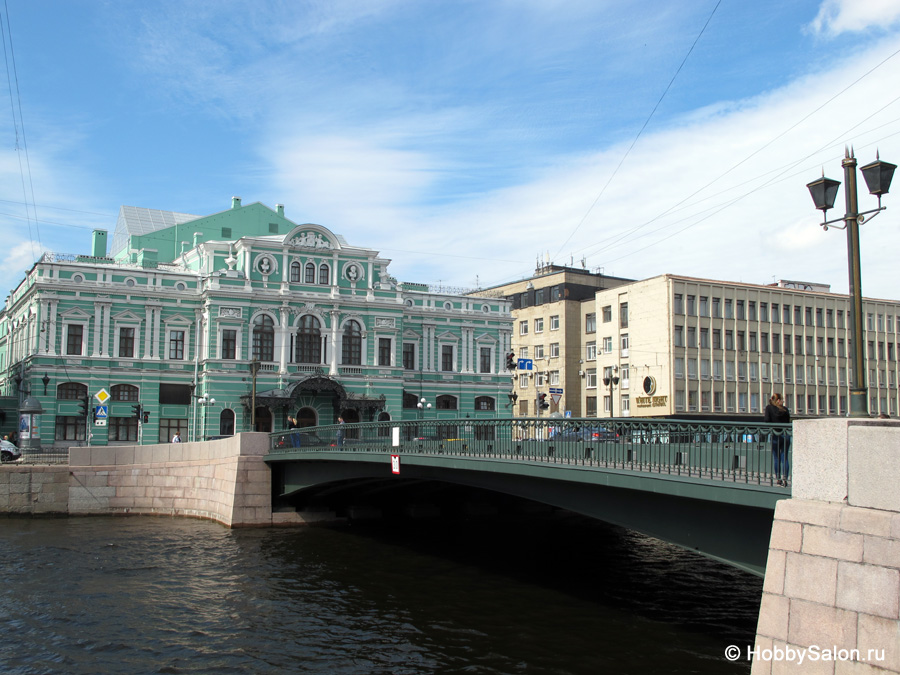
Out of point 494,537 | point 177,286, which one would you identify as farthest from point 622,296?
point 494,537

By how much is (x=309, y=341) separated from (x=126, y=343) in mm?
10587

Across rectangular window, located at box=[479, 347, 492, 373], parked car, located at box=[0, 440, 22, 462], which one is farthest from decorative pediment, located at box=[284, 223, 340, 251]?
parked car, located at box=[0, 440, 22, 462]

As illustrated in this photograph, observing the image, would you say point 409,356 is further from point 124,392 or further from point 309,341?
point 124,392

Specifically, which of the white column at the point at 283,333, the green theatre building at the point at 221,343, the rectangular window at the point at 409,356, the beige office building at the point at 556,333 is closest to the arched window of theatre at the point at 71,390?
the green theatre building at the point at 221,343

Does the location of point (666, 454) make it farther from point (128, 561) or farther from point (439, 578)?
point (128, 561)

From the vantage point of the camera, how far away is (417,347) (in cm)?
5638

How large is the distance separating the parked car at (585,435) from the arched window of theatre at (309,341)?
35193 millimetres

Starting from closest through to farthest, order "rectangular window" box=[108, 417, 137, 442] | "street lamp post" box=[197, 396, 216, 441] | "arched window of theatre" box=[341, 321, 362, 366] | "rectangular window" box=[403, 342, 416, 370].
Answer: "rectangular window" box=[108, 417, 137, 442] → "street lamp post" box=[197, 396, 216, 441] → "arched window of theatre" box=[341, 321, 362, 366] → "rectangular window" box=[403, 342, 416, 370]

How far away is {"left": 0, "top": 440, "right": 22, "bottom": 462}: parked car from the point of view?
3603 centimetres

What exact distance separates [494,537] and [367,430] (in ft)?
19.1

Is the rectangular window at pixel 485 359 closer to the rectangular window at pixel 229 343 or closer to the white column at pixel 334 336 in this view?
the white column at pixel 334 336

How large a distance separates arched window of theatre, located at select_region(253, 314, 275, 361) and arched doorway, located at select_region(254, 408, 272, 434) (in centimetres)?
314

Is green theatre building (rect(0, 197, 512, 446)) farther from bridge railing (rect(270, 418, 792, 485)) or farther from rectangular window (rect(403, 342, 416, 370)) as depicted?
bridge railing (rect(270, 418, 792, 485))
